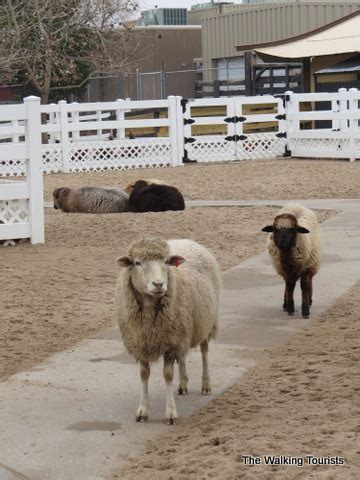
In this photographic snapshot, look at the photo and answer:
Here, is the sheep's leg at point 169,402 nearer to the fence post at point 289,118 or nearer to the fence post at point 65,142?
the fence post at point 65,142

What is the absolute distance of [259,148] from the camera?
28.3 metres

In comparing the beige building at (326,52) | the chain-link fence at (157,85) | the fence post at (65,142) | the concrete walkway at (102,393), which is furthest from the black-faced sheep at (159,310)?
the chain-link fence at (157,85)

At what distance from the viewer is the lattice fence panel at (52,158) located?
84.9 feet

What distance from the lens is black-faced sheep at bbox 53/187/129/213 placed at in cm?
→ 1788

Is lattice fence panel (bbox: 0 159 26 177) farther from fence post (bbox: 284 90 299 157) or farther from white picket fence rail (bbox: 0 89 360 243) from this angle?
fence post (bbox: 284 90 299 157)

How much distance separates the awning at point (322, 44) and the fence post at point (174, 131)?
18.4 feet

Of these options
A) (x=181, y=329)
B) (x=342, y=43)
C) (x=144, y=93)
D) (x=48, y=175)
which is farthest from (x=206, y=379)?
(x=144, y=93)

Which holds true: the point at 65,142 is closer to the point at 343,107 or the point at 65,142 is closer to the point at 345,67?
the point at 343,107

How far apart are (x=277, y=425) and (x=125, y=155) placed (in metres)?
20.8

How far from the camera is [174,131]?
27.0 m

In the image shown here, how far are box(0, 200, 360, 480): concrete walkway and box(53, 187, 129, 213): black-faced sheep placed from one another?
6.65 meters

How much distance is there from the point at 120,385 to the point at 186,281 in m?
0.95

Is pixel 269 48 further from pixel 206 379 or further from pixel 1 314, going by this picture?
pixel 206 379

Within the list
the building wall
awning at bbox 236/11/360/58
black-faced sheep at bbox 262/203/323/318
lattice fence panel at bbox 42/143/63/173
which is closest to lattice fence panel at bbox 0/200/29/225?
black-faced sheep at bbox 262/203/323/318
